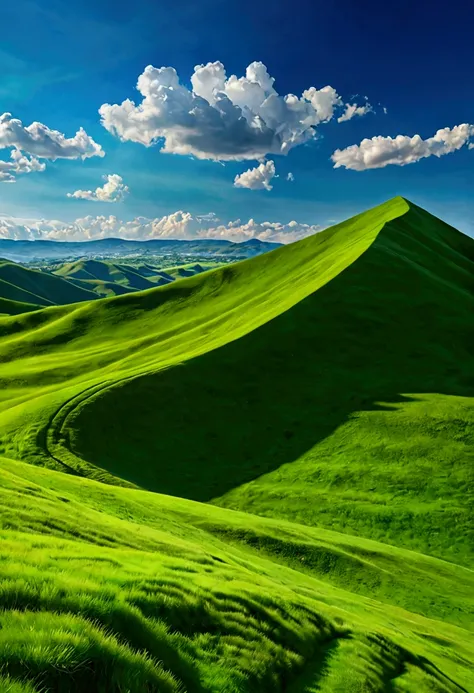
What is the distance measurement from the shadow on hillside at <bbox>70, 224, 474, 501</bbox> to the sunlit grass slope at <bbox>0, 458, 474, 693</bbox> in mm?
33700

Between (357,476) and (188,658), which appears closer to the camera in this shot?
(188,658)

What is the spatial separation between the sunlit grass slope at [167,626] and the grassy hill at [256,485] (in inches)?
3.2

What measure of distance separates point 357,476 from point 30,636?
5975 centimetres

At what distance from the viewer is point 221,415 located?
7631cm

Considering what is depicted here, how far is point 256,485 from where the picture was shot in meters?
63.1

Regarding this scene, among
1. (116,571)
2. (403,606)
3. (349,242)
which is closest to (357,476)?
(403,606)

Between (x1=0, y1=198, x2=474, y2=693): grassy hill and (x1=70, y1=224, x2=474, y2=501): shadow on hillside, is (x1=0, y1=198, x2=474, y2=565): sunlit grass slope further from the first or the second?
(x1=0, y1=198, x2=474, y2=693): grassy hill

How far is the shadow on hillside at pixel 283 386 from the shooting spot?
66562 mm

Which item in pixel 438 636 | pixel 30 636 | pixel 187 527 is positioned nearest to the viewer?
pixel 30 636

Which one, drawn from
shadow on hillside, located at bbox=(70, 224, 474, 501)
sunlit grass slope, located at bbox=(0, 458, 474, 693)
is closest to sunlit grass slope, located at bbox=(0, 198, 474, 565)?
shadow on hillside, located at bbox=(70, 224, 474, 501)

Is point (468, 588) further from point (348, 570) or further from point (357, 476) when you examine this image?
point (357, 476)

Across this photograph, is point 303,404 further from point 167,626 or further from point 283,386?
point 167,626

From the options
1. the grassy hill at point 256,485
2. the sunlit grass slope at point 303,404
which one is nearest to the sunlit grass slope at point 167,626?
the grassy hill at point 256,485

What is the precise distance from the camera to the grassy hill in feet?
38.5
